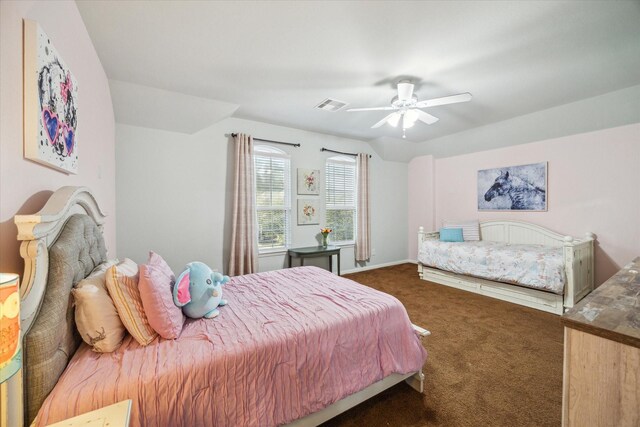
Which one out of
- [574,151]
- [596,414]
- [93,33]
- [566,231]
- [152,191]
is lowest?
[596,414]

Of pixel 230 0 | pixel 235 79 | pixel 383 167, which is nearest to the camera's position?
pixel 230 0

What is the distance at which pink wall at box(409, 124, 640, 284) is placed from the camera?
3125 mm

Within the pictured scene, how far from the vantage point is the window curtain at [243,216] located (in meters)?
3.55

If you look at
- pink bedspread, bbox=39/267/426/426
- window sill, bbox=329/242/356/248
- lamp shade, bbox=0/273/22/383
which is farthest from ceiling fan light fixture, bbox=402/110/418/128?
lamp shade, bbox=0/273/22/383

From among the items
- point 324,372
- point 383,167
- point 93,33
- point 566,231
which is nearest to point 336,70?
point 93,33

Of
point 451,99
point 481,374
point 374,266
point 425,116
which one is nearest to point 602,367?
point 481,374

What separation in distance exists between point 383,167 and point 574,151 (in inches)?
112

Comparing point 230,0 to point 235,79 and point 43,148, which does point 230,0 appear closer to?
point 235,79

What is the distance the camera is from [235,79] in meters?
2.64

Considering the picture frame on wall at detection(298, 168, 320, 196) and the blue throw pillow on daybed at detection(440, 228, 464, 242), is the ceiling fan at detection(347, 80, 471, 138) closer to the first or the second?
the picture frame on wall at detection(298, 168, 320, 196)

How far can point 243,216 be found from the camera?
3582mm

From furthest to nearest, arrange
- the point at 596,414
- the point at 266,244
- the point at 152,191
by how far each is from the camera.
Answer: the point at 266,244 < the point at 152,191 < the point at 596,414

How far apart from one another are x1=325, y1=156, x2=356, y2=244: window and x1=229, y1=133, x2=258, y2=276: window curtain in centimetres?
149

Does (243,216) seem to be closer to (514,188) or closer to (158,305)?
(158,305)
